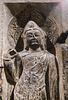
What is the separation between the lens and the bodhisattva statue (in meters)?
3.74

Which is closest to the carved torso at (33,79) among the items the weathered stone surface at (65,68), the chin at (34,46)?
the chin at (34,46)

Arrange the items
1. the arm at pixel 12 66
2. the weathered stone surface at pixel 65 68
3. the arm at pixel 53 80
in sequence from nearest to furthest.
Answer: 1. the arm at pixel 53 80
2. the arm at pixel 12 66
3. the weathered stone surface at pixel 65 68

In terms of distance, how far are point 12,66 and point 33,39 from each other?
0.42 m

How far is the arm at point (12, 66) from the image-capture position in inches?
156

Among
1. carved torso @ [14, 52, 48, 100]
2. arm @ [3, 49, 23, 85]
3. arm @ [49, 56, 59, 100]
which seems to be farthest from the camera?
arm @ [3, 49, 23, 85]

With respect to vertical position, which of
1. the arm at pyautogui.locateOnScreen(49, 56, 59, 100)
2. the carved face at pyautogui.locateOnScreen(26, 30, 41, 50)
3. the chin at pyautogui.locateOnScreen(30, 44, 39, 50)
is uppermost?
the carved face at pyautogui.locateOnScreen(26, 30, 41, 50)

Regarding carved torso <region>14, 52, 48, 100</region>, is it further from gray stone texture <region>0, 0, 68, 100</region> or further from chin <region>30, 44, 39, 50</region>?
gray stone texture <region>0, 0, 68, 100</region>

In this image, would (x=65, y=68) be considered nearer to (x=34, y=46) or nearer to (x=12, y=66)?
(x=34, y=46)

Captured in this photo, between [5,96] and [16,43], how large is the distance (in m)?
0.76

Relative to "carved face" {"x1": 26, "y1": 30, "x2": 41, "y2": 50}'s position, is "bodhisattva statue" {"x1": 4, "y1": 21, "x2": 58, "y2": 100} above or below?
below

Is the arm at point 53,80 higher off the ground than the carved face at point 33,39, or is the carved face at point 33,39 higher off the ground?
the carved face at point 33,39

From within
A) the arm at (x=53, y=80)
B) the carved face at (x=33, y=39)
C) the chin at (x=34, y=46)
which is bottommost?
the arm at (x=53, y=80)

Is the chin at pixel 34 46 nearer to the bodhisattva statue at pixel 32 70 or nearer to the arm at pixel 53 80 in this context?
the bodhisattva statue at pixel 32 70

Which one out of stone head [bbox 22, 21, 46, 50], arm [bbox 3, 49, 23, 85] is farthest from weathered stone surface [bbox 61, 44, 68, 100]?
arm [bbox 3, 49, 23, 85]
